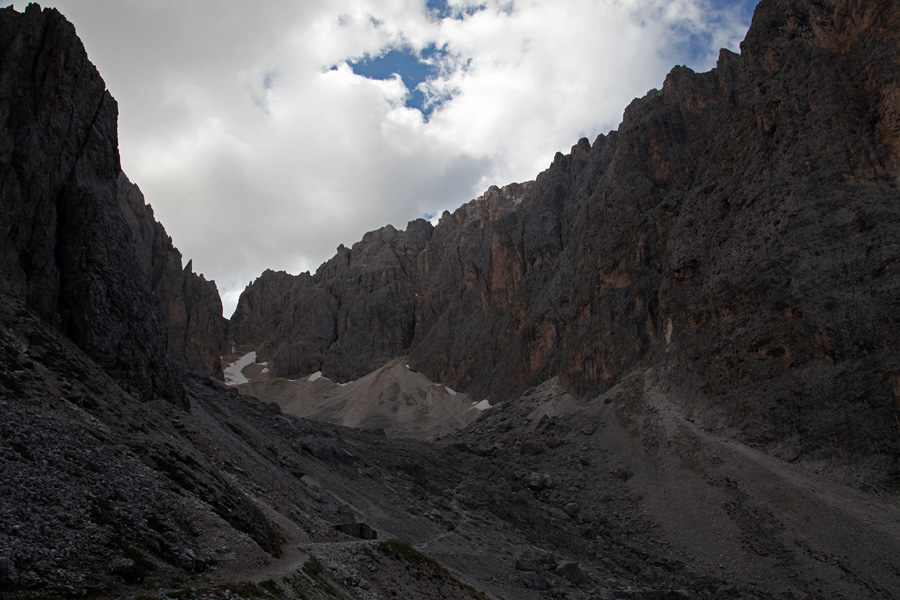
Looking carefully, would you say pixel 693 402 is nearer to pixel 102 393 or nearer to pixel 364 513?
pixel 364 513

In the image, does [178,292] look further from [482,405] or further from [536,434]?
[536,434]

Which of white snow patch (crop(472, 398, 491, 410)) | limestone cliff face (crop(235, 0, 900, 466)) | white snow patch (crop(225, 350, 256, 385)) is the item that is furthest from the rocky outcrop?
limestone cliff face (crop(235, 0, 900, 466))

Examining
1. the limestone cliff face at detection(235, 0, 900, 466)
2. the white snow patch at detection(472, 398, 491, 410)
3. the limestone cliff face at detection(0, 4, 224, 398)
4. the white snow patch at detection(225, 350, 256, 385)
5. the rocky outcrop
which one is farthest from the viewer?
the white snow patch at detection(225, 350, 256, 385)

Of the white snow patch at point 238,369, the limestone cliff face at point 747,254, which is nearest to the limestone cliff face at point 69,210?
the limestone cliff face at point 747,254

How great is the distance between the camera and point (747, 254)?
2532 inches

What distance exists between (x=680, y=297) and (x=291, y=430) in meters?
49.0

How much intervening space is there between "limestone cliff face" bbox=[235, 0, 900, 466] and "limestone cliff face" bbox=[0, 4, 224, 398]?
176 ft

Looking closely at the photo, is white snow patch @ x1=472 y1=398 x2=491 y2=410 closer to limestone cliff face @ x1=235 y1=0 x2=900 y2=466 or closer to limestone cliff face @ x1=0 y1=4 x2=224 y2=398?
limestone cliff face @ x1=235 y1=0 x2=900 y2=466

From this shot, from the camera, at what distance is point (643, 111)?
99.4 meters

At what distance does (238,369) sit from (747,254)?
14251 centimetres

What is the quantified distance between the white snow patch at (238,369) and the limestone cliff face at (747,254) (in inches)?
2646

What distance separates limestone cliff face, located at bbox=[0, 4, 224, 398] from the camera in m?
35.1

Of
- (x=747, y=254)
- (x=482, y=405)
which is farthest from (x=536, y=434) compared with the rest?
(x=482, y=405)

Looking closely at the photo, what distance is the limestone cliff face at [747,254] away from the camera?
53156 mm
